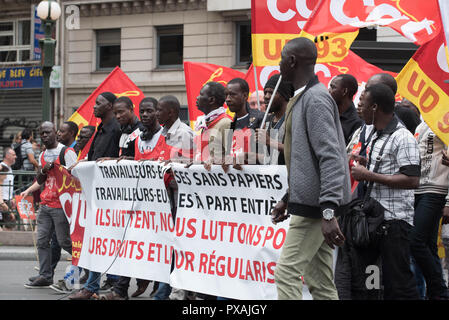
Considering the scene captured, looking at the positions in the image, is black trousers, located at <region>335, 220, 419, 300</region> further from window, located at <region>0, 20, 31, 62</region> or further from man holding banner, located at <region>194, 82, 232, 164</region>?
window, located at <region>0, 20, 31, 62</region>

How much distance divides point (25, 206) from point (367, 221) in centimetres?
674

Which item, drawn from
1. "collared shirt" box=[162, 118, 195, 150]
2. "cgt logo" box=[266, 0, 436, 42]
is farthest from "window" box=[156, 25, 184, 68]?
"cgt logo" box=[266, 0, 436, 42]

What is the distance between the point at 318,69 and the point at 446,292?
2678 millimetres

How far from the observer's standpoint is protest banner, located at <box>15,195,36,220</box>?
35.9 feet

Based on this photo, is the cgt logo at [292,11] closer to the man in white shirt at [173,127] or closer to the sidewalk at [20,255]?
the man in white shirt at [173,127]

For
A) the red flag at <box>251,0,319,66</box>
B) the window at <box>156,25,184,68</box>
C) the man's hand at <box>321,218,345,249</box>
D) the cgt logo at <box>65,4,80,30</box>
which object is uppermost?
the cgt logo at <box>65,4,80,30</box>

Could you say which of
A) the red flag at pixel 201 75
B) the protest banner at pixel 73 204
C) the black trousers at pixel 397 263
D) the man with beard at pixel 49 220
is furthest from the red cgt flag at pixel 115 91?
the black trousers at pixel 397 263

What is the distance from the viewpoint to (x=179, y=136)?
Answer: 25.2 feet

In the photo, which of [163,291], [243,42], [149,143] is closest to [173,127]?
[149,143]

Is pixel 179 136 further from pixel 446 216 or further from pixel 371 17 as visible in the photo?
pixel 446 216

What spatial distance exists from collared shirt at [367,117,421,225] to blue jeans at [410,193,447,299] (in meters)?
1.25

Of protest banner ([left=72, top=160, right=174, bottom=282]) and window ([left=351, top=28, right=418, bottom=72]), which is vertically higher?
window ([left=351, top=28, right=418, bottom=72])
